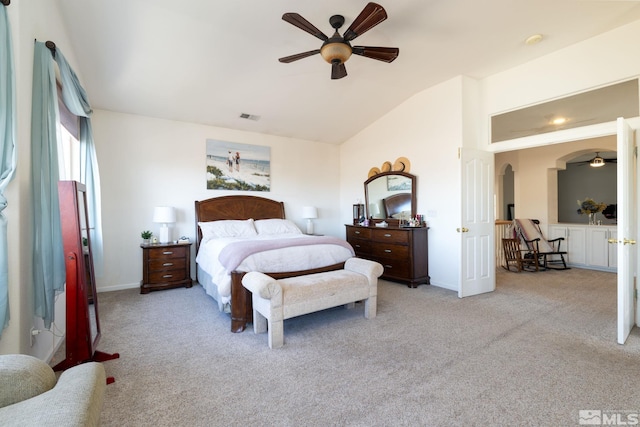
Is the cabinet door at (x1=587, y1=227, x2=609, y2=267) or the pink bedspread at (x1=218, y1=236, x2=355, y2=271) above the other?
the pink bedspread at (x1=218, y1=236, x2=355, y2=271)

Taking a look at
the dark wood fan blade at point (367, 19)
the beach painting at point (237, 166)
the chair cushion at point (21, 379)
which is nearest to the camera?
the chair cushion at point (21, 379)

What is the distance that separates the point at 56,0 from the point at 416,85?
428 centimetres

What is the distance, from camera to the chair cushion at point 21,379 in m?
1.08

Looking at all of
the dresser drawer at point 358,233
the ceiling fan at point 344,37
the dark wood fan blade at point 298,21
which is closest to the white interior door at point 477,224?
the dresser drawer at point 358,233

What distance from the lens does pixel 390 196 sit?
17.1ft

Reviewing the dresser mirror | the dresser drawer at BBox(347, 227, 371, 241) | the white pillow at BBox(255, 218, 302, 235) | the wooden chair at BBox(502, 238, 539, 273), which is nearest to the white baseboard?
the dresser mirror

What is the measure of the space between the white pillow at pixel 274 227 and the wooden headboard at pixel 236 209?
0.23 m

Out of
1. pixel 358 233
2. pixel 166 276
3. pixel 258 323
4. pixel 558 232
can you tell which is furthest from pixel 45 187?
pixel 558 232

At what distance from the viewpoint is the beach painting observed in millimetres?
5035

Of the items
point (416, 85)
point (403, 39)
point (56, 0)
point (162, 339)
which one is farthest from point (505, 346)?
point (56, 0)

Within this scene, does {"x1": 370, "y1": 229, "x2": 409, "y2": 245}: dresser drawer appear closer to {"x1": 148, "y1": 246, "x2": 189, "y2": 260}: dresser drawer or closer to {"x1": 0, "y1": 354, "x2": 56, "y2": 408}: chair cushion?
{"x1": 148, "y1": 246, "x2": 189, "y2": 260}: dresser drawer

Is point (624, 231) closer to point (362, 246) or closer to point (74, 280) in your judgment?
point (362, 246)

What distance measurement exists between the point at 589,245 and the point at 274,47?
22.4ft

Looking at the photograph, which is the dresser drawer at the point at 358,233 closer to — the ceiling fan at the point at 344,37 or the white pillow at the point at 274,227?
the white pillow at the point at 274,227
